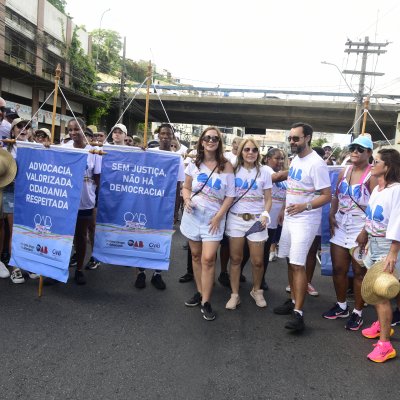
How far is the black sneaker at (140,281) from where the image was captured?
15.4ft

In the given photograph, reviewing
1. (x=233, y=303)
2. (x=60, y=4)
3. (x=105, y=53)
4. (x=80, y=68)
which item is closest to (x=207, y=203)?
(x=233, y=303)

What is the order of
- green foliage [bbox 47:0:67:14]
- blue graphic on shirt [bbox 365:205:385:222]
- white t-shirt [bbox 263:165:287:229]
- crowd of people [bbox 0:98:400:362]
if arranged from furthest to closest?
green foliage [bbox 47:0:67:14] < white t-shirt [bbox 263:165:287:229] < crowd of people [bbox 0:98:400:362] < blue graphic on shirt [bbox 365:205:385:222]

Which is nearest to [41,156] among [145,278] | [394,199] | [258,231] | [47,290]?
[47,290]

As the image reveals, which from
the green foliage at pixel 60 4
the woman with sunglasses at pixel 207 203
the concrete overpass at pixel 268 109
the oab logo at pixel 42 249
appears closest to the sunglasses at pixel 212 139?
the woman with sunglasses at pixel 207 203

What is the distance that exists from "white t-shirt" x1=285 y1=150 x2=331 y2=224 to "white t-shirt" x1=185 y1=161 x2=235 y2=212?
64 cm

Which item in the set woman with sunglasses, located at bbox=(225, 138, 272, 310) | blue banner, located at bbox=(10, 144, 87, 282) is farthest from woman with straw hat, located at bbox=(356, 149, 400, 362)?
blue banner, located at bbox=(10, 144, 87, 282)

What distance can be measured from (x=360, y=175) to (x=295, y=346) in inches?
70.6

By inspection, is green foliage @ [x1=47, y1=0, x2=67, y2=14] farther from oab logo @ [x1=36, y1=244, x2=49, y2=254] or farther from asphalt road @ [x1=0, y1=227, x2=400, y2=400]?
asphalt road @ [x1=0, y1=227, x2=400, y2=400]

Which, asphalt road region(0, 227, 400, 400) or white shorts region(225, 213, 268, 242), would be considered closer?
asphalt road region(0, 227, 400, 400)

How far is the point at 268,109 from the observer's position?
2892cm

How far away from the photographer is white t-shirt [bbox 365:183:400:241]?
3.23 metres

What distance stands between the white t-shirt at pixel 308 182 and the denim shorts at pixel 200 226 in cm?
77

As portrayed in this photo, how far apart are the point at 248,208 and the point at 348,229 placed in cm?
104

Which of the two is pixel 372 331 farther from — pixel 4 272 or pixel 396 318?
pixel 4 272
